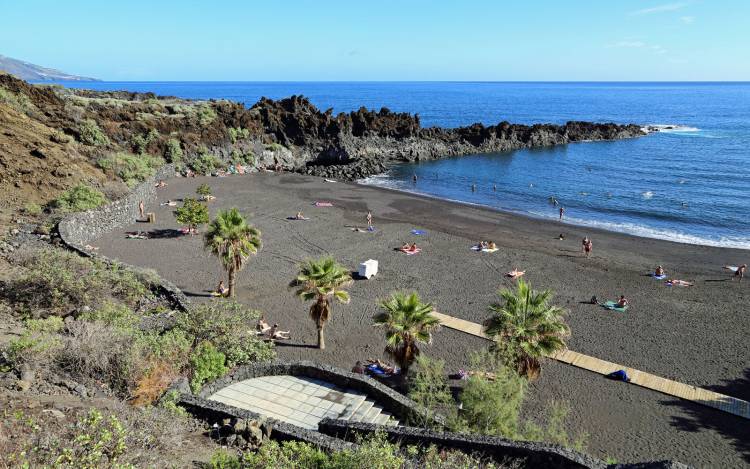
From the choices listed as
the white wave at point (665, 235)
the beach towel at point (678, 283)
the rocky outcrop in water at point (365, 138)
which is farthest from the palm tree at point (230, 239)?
the rocky outcrop in water at point (365, 138)

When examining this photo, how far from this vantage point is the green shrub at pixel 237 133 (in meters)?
56.9

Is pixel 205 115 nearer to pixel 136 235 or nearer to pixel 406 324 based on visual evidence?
pixel 136 235

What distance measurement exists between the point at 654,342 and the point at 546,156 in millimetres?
59118

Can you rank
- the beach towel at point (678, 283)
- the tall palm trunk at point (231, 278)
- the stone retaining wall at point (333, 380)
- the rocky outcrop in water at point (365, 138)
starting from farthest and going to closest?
the rocky outcrop in water at point (365, 138) → the beach towel at point (678, 283) → the tall palm trunk at point (231, 278) → the stone retaining wall at point (333, 380)

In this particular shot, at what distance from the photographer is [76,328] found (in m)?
13.9

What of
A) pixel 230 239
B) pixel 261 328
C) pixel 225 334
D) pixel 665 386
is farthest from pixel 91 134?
pixel 665 386

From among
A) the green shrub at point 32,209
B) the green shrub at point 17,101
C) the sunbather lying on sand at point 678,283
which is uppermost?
the green shrub at point 17,101

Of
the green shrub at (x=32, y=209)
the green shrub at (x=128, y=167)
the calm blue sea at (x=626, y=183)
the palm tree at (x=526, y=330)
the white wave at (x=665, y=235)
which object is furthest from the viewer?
the calm blue sea at (x=626, y=183)

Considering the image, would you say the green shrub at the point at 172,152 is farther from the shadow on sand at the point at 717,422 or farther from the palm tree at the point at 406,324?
the shadow on sand at the point at 717,422

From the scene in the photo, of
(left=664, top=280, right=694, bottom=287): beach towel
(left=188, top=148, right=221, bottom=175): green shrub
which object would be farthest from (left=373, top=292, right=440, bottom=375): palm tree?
(left=188, top=148, right=221, bottom=175): green shrub

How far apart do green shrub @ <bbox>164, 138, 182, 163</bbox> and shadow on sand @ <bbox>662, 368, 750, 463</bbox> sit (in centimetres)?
4583

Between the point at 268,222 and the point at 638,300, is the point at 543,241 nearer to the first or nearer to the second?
the point at 638,300

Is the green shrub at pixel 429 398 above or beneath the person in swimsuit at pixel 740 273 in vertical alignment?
above

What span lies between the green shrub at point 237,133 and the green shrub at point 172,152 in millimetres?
7915
